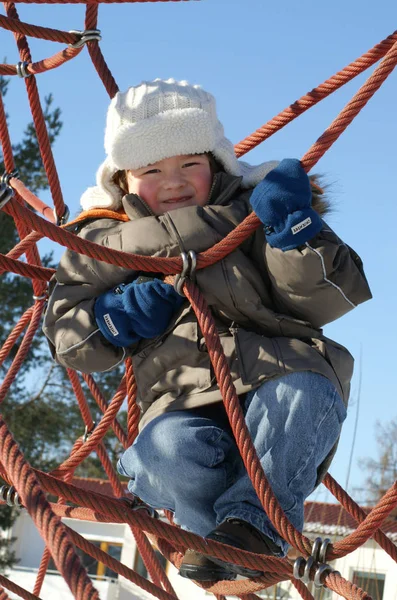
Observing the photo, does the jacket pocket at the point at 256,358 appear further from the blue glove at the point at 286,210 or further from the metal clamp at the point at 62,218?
the metal clamp at the point at 62,218

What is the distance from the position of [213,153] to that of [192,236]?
287mm

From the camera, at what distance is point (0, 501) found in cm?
234

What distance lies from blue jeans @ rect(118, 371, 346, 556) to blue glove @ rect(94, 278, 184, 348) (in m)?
0.16

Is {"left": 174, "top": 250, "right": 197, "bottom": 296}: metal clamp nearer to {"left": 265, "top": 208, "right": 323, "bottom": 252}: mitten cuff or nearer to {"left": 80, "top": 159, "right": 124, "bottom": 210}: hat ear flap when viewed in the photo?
{"left": 265, "top": 208, "right": 323, "bottom": 252}: mitten cuff

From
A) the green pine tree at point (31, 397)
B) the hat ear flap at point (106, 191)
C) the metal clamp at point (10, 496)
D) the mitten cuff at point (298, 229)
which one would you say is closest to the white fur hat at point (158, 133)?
the hat ear flap at point (106, 191)

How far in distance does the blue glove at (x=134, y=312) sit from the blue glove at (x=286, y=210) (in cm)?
24

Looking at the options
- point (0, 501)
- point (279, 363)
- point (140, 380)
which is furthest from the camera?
point (0, 501)

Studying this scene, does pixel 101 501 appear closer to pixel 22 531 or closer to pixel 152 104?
pixel 152 104

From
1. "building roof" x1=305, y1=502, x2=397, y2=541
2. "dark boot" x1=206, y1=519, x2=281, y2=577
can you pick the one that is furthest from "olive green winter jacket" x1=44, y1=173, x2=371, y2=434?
"building roof" x1=305, y1=502, x2=397, y2=541

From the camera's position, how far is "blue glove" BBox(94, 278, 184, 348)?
1.85 meters

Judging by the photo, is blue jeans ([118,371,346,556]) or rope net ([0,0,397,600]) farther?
blue jeans ([118,371,346,556])

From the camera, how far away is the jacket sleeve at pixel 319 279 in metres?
1.73

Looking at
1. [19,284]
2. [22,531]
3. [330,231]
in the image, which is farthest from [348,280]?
[22,531]

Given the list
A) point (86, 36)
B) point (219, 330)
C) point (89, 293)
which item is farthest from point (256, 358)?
point (86, 36)
